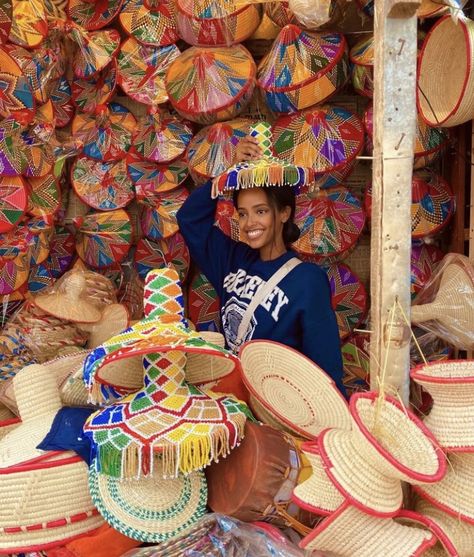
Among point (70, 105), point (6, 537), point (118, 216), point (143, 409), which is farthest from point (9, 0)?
point (6, 537)

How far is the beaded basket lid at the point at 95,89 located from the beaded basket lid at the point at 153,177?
0.27 m

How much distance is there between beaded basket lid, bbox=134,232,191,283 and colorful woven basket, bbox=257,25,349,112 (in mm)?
681

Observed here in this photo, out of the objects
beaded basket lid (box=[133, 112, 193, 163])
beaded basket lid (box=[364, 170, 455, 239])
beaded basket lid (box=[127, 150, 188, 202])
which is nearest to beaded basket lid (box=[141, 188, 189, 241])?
beaded basket lid (box=[127, 150, 188, 202])

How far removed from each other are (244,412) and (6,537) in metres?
0.54

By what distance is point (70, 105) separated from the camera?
2.50 metres

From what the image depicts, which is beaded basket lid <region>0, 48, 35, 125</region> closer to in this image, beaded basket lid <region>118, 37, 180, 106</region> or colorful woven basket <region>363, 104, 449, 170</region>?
beaded basket lid <region>118, 37, 180, 106</region>

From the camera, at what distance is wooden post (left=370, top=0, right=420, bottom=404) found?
3.71ft

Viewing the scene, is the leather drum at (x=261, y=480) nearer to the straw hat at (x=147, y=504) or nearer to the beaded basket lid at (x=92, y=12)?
the straw hat at (x=147, y=504)

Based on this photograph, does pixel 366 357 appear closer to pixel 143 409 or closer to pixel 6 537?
pixel 143 409

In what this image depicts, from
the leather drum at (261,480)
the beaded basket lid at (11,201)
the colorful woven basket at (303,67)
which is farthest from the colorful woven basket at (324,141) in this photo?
the leather drum at (261,480)

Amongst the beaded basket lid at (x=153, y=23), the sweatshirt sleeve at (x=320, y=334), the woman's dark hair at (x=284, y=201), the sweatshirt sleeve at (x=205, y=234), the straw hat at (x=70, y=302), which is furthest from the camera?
the beaded basket lid at (x=153, y=23)

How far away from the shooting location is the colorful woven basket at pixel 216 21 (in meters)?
2.06

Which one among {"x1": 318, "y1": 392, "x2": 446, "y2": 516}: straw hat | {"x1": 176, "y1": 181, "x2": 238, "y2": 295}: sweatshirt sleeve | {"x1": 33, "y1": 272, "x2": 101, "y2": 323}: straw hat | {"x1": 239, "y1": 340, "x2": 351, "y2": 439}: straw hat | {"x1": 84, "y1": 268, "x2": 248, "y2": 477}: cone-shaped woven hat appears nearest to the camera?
{"x1": 318, "y1": 392, "x2": 446, "y2": 516}: straw hat

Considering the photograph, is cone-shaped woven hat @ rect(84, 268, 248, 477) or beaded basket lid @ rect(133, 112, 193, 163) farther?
beaded basket lid @ rect(133, 112, 193, 163)
